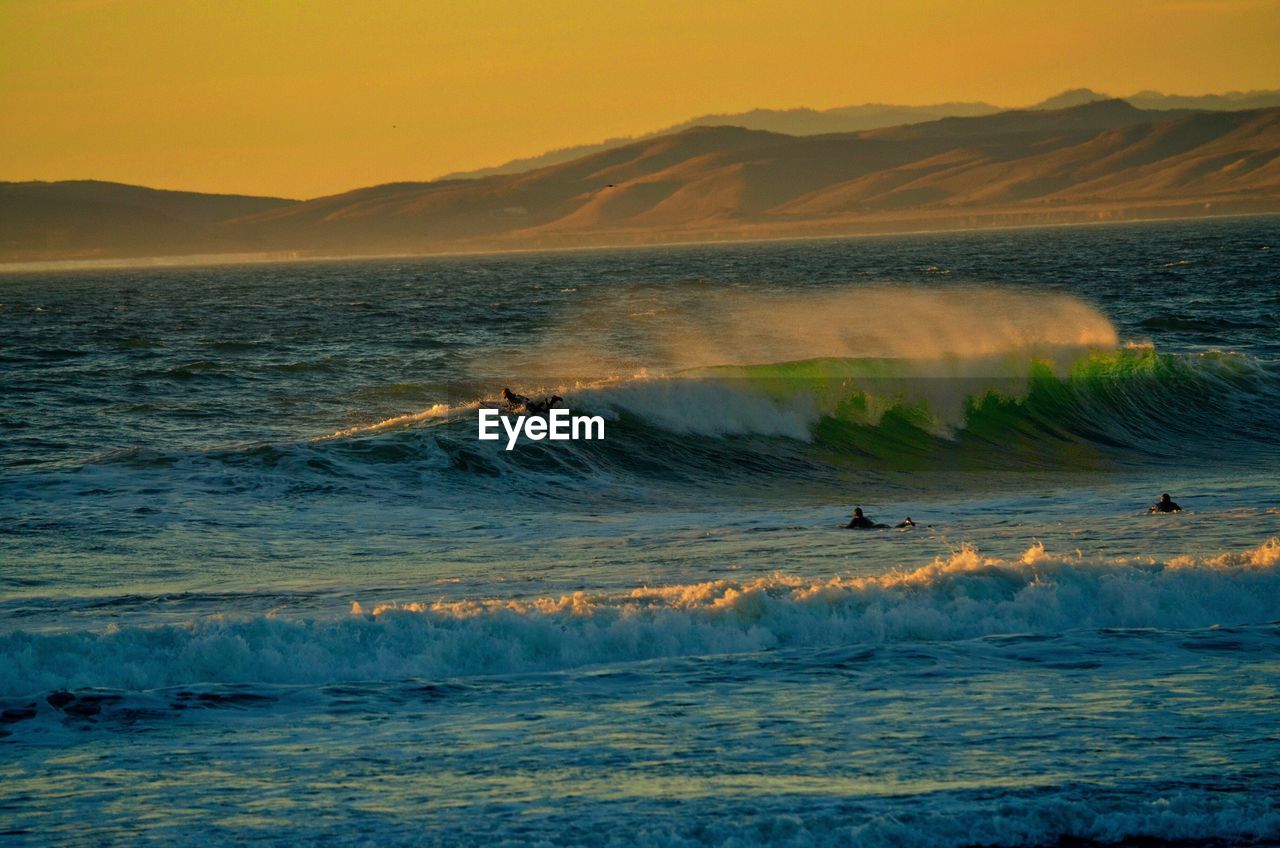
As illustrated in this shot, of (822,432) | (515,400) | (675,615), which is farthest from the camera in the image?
(822,432)

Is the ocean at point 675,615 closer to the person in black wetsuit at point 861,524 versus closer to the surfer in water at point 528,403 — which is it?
the person in black wetsuit at point 861,524

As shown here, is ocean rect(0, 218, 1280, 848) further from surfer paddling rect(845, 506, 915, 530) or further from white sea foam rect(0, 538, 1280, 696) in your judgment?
surfer paddling rect(845, 506, 915, 530)

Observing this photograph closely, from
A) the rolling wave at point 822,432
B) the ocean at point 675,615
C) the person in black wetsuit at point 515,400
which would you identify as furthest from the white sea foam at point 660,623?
the person in black wetsuit at point 515,400

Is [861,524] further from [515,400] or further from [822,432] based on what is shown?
[822,432]

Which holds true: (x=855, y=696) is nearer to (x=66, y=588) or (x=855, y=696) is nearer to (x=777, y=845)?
(x=777, y=845)

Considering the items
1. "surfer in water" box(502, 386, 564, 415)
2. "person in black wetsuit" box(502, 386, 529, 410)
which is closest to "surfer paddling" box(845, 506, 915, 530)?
"surfer in water" box(502, 386, 564, 415)

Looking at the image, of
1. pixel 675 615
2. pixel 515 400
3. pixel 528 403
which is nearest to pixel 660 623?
pixel 675 615
